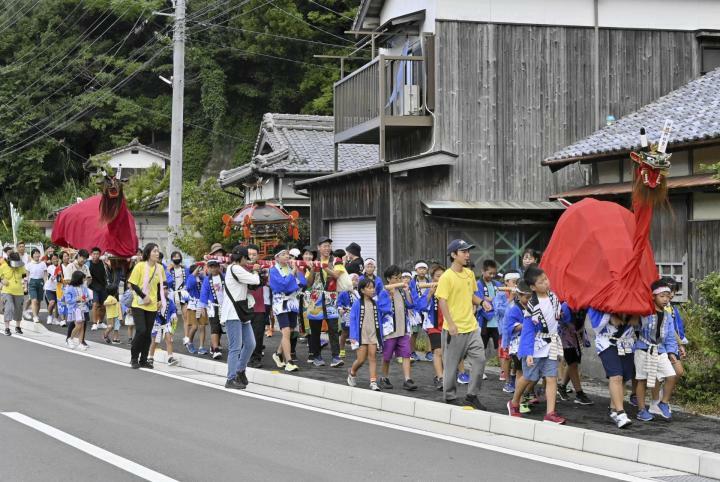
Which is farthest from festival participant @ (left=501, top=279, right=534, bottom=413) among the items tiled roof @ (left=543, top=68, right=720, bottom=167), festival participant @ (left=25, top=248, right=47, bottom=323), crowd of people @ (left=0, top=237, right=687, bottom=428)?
festival participant @ (left=25, top=248, right=47, bottom=323)

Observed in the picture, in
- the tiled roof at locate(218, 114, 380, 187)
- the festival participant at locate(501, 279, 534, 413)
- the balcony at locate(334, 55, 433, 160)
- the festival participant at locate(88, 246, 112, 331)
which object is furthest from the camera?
the tiled roof at locate(218, 114, 380, 187)

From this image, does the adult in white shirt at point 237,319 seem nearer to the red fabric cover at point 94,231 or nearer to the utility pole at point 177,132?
the red fabric cover at point 94,231

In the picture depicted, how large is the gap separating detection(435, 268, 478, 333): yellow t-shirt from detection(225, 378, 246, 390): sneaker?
3.51 m

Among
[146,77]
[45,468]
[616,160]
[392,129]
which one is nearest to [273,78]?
[146,77]

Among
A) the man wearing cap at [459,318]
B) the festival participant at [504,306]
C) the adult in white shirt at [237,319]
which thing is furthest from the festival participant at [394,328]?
the adult in white shirt at [237,319]

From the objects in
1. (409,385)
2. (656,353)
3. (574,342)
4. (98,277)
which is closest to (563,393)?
(574,342)

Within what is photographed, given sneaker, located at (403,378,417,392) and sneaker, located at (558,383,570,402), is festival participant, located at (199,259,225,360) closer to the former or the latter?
sneaker, located at (403,378,417,392)

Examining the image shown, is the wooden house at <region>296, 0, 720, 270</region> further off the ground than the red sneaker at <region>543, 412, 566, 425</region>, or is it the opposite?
the wooden house at <region>296, 0, 720, 270</region>

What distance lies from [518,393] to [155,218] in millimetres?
31266

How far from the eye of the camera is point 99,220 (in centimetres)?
2061

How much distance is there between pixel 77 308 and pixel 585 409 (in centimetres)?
1034

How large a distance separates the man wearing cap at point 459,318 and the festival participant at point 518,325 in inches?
15.6

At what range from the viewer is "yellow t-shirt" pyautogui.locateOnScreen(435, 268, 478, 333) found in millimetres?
10656

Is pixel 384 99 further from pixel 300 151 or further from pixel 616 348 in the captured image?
pixel 300 151
